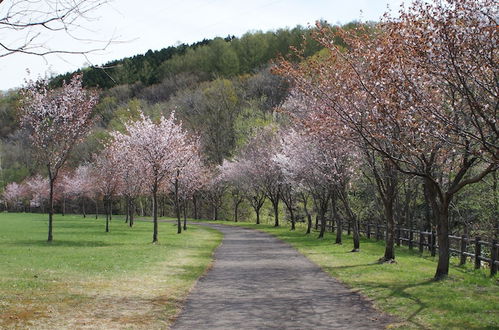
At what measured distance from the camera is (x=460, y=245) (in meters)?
21.3

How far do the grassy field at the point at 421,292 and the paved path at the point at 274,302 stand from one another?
1.82ft

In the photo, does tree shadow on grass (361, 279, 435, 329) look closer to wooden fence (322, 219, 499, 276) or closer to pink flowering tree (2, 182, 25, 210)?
wooden fence (322, 219, 499, 276)

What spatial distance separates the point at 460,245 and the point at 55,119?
22655 mm

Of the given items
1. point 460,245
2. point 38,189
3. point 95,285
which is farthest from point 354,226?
point 38,189

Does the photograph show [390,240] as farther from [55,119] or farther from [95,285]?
[55,119]

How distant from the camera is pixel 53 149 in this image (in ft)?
94.9

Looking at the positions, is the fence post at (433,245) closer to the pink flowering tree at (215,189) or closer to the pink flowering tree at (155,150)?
the pink flowering tree at (155,150)

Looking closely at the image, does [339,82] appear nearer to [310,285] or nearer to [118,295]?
[310,285]

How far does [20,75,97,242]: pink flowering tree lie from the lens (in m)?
28.2

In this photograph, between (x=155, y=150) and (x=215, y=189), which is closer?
(x=155, y=150)

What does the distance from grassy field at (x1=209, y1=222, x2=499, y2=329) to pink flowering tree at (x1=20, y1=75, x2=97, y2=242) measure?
16.7 metres

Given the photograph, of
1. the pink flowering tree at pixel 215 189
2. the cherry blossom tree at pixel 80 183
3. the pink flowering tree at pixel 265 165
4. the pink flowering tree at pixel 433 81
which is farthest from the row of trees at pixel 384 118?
the cherry blossom tree at pixel 80 183

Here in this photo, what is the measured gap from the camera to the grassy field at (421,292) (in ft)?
30.2

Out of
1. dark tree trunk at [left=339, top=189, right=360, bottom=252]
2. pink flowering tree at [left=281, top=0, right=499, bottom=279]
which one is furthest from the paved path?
dark tree trunk at [left=339, top=189, right=360, bottom=252]
